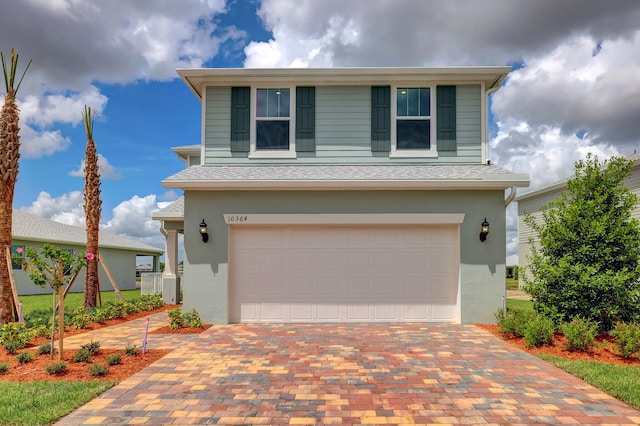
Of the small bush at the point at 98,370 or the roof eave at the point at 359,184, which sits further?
the roof eave at the point at 359,184

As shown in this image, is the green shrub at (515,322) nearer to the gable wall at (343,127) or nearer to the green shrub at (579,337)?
the green shrub at (579,337)

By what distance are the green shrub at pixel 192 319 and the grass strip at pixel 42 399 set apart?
10.7 ft

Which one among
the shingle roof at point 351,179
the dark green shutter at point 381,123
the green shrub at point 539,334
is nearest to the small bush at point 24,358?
the shingle roof at point 351,179

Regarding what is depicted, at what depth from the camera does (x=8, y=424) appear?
13.2 ft

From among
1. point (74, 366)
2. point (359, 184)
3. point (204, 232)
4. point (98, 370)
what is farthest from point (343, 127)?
point (74, 366)

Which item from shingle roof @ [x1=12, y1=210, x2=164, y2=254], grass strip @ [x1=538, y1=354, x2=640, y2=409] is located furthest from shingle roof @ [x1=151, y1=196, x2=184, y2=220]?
grass strip @ [x1=538, y1=354, x2=640, y2=409]

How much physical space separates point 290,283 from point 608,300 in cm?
672

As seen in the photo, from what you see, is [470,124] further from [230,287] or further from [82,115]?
[82,115]

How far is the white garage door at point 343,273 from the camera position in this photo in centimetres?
897

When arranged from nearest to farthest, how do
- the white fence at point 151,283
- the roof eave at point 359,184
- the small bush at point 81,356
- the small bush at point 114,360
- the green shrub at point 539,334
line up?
the small bush at point 114,360, the small bush at point 81,356, the green shrub at point 539,334, the roof eave at point 359,184, the white fence at point 151,283

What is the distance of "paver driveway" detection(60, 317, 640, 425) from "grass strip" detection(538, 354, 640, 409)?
0.57 feet

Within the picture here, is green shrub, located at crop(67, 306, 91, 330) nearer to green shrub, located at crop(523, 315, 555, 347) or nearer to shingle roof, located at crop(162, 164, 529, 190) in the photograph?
shingle roof, located at crop(162, 164, 529, 190)

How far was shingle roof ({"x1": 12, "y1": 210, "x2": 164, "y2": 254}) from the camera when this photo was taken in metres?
19.1

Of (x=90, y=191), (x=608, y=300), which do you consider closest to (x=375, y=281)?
(x=608, y=300)
